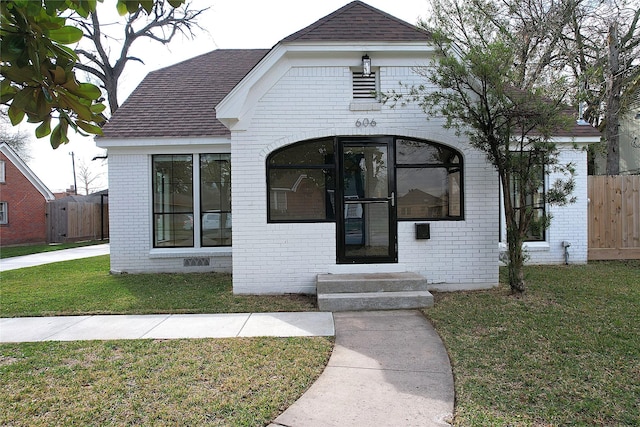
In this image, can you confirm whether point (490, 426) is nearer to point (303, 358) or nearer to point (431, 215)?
point (303, 358)

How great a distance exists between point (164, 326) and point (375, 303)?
300 cm

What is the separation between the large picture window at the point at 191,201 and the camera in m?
9.16

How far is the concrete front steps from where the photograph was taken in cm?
582

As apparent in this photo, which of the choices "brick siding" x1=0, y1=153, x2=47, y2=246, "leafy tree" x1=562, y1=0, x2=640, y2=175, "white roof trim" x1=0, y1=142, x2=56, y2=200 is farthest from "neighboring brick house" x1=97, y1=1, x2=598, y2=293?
"white roof trim" x1=0, y1=142, x2=56, y2=200

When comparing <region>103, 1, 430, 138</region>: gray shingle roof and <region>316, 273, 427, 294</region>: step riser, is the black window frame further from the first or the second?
<region>103, 1, 430, 138</region>: gray shingle roof

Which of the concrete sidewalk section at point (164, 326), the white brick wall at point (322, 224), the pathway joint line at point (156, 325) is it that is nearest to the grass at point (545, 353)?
the white brick wall at point (322, 224)

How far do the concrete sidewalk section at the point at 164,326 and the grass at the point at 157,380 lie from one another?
263 mm

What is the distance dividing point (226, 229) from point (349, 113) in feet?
14.3

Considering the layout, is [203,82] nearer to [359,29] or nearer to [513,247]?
[359,29]

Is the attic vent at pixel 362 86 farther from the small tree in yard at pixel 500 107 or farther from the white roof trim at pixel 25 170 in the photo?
the white roof trim at pixel 25 170

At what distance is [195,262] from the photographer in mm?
8977

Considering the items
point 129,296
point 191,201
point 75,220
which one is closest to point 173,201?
point 191,201

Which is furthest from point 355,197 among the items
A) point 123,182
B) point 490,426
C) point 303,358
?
point 123,182

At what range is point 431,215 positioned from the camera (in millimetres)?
6902
